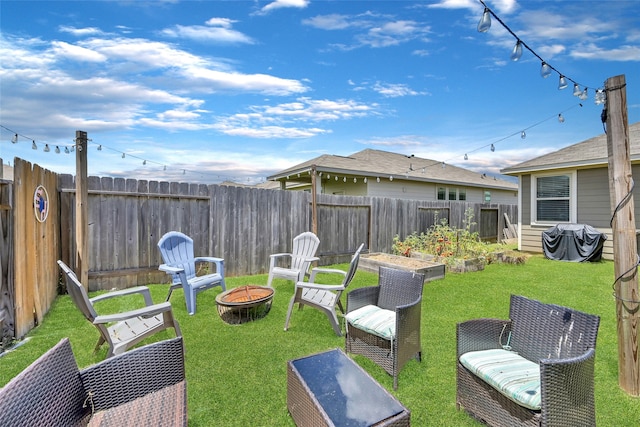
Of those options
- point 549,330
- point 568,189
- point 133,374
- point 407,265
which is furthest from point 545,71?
point 568,189

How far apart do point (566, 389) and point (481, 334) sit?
63 cm

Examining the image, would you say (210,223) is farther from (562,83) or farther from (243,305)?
(562,83)

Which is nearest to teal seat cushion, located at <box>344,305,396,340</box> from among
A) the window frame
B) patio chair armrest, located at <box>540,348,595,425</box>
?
patio chair armrest, located at <box>540,348,595,425</box>

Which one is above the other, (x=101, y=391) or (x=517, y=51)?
(x=517, y=51)

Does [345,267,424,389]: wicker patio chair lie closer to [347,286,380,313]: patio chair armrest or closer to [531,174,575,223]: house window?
[347,286,380,313]: patio chair armrest

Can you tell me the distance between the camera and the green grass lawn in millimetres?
2051

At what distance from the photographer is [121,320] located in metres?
2.35

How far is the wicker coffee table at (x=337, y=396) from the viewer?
1476 millimetres

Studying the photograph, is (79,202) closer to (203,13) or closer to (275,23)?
(203,13)

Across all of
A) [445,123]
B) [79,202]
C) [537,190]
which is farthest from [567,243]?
[79,202]

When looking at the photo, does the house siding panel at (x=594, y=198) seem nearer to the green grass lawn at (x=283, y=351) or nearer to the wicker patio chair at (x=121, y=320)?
the green grass lawn at (x=283, y=351)

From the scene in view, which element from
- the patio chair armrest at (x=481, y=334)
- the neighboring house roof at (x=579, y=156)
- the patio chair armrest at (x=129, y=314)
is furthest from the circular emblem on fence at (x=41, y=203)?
the neighboring house roof at (x=579, y=156)

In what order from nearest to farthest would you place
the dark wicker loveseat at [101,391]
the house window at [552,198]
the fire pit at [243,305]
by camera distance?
the dark wicker loveseat at [101,391] → the fire pit at [243,305] → the house window at [552,198]

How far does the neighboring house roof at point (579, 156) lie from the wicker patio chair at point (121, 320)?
9.85m
